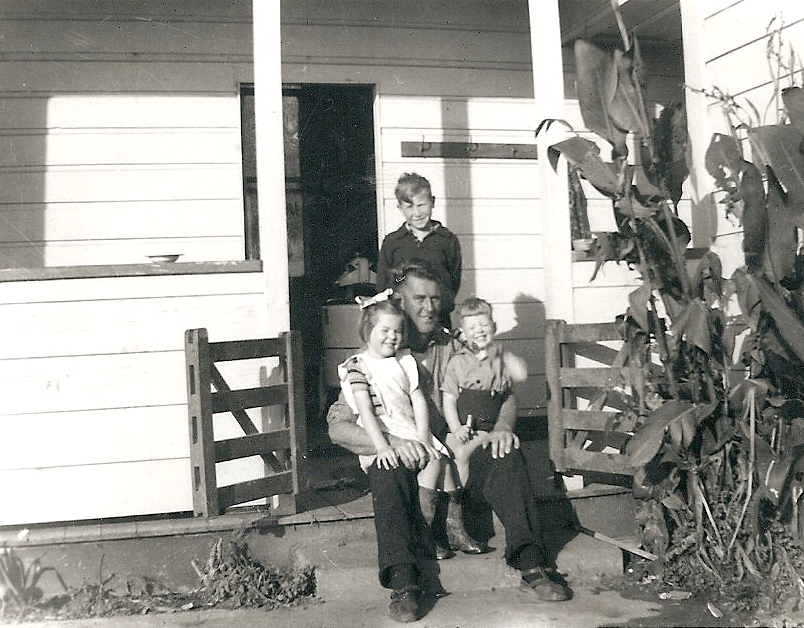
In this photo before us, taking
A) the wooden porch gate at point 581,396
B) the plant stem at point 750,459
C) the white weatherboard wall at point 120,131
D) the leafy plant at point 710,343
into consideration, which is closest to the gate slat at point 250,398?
the white weatherboard wall at point 120,131

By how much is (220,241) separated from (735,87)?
129 inches

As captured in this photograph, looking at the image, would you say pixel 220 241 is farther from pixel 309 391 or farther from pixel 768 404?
pixel 768 404

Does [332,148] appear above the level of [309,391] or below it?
above

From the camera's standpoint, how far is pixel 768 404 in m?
3.67

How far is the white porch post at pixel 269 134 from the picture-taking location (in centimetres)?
434

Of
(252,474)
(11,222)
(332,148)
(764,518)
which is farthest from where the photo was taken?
(332,148)

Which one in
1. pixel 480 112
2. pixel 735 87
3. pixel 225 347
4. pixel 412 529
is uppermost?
pixel 480 112

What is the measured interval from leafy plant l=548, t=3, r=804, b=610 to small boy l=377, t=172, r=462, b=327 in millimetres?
903

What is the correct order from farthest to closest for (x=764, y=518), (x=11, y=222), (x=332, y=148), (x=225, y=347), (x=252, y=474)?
1. (x=332, y=148)
2. (x=11, y=222)
3. (x=252, y=474)
4. (x=225, y=347)
5. (x=764, y=518)

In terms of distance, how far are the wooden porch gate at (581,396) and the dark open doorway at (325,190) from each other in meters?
1.96

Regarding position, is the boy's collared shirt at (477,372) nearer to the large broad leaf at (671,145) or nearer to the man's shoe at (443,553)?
the man's shoe at (443,553)

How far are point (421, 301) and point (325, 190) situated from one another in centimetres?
219

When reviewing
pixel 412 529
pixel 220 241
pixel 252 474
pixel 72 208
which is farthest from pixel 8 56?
pixel 412 529

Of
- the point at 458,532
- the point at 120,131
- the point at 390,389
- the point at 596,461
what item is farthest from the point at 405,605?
the point at 120,131
